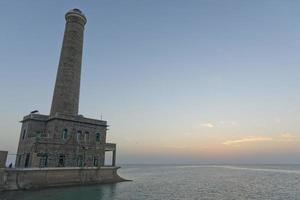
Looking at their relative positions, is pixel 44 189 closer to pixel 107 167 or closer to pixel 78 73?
pixel 107 167

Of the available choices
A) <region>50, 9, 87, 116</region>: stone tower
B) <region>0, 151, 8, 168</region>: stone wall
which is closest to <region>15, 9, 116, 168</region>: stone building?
<region>50, 9, 87, 116</region>: stone tower

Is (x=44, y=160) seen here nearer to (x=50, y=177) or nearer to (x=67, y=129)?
(x=50, y=177)

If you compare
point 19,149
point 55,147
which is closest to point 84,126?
point 55,147

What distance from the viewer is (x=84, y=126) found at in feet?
124

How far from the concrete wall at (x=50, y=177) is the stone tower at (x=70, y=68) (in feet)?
30.4

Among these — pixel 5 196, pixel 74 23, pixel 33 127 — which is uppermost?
pixel 74 23

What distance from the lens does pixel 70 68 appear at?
3919cm

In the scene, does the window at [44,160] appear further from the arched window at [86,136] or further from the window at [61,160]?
the arched window at [86,136]

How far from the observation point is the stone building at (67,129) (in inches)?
1307

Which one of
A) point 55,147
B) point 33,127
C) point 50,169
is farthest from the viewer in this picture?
point 33,127

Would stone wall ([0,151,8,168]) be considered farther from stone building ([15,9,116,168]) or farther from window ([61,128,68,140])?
window ([61,128,68,140])

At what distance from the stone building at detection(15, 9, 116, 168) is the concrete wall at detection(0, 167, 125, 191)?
1.40 metres

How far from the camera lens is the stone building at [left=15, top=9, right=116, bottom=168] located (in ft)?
109

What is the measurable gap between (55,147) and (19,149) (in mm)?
8614
